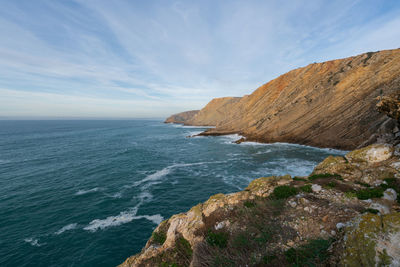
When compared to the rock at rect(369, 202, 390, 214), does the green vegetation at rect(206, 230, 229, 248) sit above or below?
below

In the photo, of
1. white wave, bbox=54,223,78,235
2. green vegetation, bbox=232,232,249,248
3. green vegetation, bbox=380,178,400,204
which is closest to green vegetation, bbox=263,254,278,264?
green vegetation, bbox=232,232,249,248

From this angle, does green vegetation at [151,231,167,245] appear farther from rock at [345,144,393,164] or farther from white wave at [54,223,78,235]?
rock at [345,144,393,164]

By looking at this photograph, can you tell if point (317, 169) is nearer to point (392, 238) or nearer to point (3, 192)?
point (392, 238)

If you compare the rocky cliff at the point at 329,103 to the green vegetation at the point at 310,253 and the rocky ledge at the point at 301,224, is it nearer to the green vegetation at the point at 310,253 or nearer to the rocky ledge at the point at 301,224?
the rocky ledge at the point at 301,224

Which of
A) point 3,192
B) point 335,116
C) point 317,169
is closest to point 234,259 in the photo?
point 317,169

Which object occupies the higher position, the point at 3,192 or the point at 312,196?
the point at 312,196

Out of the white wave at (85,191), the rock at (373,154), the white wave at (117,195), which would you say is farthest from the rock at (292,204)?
the white wave at (85,191)
